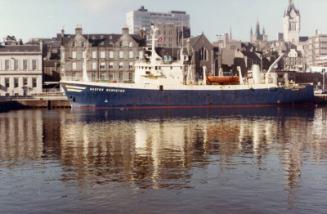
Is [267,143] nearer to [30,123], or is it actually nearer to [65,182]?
[65,182]

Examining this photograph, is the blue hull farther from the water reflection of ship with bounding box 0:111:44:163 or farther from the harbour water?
the harbour water

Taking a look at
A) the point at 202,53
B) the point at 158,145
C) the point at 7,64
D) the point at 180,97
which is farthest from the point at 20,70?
the point at 158,145

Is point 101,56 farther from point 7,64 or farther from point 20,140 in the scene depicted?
point 20,140

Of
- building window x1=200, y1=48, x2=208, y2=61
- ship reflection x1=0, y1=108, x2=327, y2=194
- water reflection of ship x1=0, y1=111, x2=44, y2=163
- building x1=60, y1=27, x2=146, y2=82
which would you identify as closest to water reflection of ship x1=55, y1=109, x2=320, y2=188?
ship reflection x1=0, y1=108, x2=327, y2=194

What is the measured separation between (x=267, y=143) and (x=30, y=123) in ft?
97.9

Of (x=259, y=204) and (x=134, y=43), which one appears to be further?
(x=134, y=43)

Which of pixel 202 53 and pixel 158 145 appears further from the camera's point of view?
pixel 202 53

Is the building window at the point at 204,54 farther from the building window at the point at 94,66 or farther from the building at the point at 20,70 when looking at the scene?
the building at the point at 20,70

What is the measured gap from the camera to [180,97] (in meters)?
95.6

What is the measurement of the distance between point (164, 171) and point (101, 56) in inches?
3670

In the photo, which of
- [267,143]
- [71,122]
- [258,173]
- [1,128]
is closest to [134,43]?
[71,122]

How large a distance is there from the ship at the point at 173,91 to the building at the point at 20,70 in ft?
80.1

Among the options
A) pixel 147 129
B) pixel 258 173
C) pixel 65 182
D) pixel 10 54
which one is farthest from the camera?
pixel 10 54

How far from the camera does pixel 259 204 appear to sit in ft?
74.1
